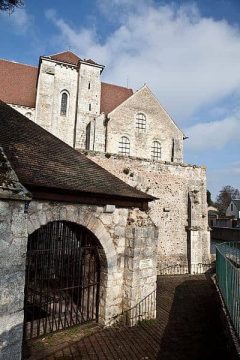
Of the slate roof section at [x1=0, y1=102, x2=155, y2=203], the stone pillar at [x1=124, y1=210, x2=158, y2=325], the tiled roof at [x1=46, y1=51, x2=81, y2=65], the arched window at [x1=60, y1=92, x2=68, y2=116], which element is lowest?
the stone pillar at [x1=124, y1=210, x2=158, y2=325]

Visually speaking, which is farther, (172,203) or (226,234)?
(226,234)

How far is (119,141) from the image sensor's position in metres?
24.5

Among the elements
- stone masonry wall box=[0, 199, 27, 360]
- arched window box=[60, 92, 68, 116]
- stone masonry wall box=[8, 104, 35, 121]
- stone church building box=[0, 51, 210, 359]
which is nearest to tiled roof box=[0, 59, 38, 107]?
stone masonry wall box=[8, 104, 35, 121]

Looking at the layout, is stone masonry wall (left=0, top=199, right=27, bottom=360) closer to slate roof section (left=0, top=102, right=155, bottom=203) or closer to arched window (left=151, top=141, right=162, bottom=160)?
slate roof section (left=0, top=102, right=155, bottom=203)

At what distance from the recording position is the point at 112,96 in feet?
97.7

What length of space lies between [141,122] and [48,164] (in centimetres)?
1904

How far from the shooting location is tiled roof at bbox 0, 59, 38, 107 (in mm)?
26031

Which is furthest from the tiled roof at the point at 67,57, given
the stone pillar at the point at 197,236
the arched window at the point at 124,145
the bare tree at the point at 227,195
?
the bare tree at the point at 227,195

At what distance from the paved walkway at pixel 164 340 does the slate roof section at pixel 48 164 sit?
130 inches

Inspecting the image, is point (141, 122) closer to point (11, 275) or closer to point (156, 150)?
point (156, 150)

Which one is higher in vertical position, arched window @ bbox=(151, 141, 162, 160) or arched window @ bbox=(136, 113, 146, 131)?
arched window @ bbox=(136, 113, 146, 131)

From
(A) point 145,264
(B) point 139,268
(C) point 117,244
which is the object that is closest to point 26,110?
(C) point 117,244

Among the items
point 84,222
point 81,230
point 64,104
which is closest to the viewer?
point 84,222

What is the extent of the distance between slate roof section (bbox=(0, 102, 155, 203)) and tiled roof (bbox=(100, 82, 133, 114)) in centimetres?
1967
